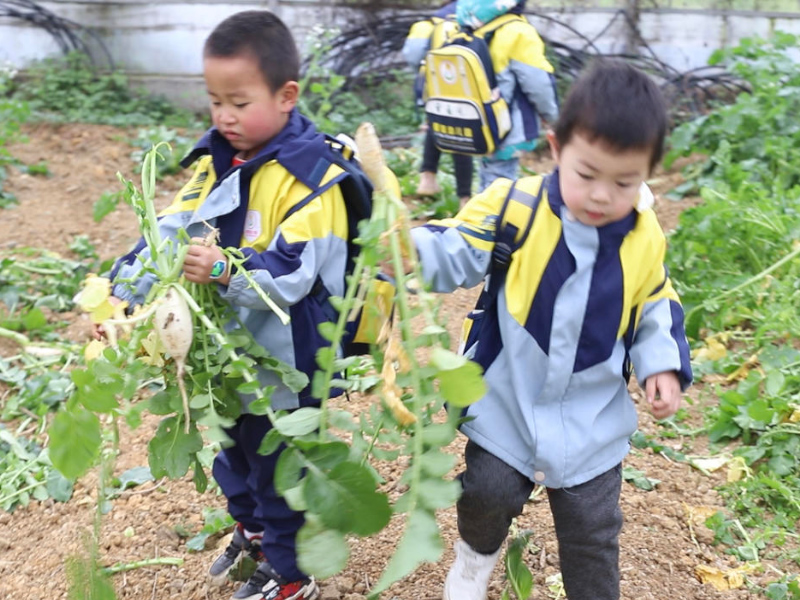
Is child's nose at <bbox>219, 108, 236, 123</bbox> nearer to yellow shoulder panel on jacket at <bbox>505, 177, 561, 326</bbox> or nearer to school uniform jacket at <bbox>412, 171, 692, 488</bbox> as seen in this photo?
A: school uniform jacket at <bbox>412, 171, 692, 488</bbox>

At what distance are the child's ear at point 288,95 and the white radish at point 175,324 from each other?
57cm

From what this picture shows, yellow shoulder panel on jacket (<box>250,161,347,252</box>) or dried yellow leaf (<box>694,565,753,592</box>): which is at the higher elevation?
yellow shoulder panel on jacket (<box>250,161,347,252</box>)

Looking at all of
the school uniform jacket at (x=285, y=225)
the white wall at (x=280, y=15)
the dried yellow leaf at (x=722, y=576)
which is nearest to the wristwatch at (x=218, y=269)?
the school uniform jacket at (x=285, y=225)

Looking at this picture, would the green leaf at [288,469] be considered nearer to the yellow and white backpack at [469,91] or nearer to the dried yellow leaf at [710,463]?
the dried yellow leaf at [710,463]

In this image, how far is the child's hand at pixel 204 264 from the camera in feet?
6.29

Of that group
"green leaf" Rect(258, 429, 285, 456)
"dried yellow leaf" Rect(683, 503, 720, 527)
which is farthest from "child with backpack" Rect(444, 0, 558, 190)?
"green leaf" Rect(258, 429, 285, 456)

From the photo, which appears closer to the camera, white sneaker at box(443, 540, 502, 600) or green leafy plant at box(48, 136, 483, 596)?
green leafy plant at box(48, 136, 483, 596)

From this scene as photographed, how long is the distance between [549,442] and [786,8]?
6.65m

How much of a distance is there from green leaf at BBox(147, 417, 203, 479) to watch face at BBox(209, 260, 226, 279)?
0.33m

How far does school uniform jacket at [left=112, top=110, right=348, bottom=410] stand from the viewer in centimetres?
210

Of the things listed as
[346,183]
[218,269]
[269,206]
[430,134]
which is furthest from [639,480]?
[430,134]

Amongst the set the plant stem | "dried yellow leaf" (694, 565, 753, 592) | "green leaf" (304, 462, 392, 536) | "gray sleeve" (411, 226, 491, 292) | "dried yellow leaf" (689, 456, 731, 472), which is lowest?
"dried yellow leaf" (689, 456, 731, 472)

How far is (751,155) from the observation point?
5.52 meters

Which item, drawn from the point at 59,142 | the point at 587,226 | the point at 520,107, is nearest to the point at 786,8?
the point at 520,107
